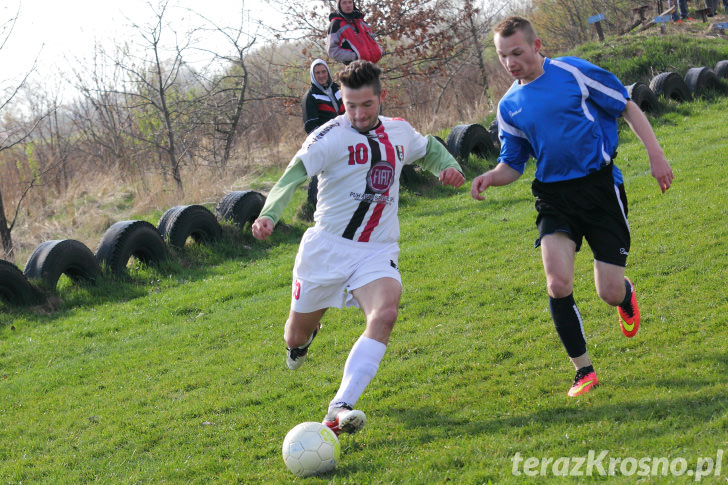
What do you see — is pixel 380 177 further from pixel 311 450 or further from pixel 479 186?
pixel 311 450

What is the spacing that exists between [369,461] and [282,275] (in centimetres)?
542

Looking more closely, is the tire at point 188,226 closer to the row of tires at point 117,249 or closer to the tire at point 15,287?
the row of tires at point 117,249

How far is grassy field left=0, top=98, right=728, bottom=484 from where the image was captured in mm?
3885

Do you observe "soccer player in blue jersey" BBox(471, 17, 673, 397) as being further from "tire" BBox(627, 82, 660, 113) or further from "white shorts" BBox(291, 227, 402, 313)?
"tire" BBox(627, 82, 660, 113)

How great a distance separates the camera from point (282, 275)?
30.6 ft

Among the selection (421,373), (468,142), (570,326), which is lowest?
(421,373)

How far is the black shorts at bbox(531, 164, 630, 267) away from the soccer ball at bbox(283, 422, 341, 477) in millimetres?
1864

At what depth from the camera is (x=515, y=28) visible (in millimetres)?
4387

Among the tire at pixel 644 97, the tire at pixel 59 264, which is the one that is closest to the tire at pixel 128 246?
the tire at pixel 59 264

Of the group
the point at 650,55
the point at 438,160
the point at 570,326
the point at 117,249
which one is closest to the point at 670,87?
the point at 650,55

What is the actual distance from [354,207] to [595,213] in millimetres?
1519

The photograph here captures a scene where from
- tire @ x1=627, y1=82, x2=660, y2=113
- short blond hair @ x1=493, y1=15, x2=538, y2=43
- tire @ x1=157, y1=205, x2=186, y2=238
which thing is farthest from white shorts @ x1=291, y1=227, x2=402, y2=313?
tire @ x1=627, y1=82, x2=660, y2=113

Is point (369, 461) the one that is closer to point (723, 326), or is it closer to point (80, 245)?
point (723, 326)

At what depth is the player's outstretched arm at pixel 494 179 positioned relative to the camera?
A: 4711 millimetres
